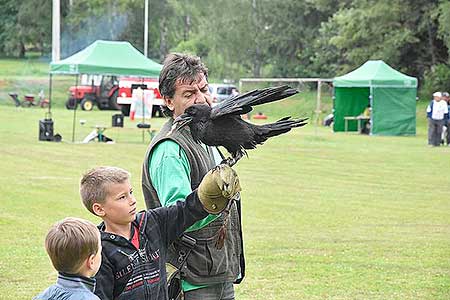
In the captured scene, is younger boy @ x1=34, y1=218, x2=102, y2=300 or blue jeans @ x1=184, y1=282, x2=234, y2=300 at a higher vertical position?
younger boy @ x1=34, y1=218, x2=102, y2=300

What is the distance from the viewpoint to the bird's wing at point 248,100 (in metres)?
4.41

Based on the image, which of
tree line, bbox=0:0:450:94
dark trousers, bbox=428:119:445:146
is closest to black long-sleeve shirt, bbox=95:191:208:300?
dark trousers, bbox=428:119:445:146

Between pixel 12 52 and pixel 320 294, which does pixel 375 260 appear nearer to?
pixel 320 294

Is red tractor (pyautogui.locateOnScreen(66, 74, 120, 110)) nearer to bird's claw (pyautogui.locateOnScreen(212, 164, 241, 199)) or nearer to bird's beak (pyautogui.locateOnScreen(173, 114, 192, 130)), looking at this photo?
bird's beak (pyautogui.locateOnScreen(173, 114, 192, 130))

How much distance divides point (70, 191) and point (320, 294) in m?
8.21

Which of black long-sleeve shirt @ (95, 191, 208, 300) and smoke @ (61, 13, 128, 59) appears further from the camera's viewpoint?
smoke @ (61, 13, 128, 59)

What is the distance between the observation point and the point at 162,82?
188 inches

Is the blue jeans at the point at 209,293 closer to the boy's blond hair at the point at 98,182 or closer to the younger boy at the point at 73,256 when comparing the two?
the boy's blond hair at the point at 98,182

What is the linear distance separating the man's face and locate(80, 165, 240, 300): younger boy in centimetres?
48

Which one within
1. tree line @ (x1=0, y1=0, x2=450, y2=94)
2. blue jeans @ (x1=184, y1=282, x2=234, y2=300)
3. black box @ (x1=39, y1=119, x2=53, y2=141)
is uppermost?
tree line @ (x1=0, y1=0, x2=450, y2=94)

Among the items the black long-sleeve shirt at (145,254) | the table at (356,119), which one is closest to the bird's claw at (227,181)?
the black long-sleeve shirt at (145,254)

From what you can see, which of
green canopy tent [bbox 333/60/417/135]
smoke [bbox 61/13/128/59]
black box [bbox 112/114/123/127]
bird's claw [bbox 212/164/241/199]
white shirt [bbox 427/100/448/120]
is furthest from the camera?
smoke [bbox 61/13/128/59]

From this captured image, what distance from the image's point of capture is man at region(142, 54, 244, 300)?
4.63 meters

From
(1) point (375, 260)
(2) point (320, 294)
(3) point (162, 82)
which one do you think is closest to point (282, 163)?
(1) point (375, 260)
